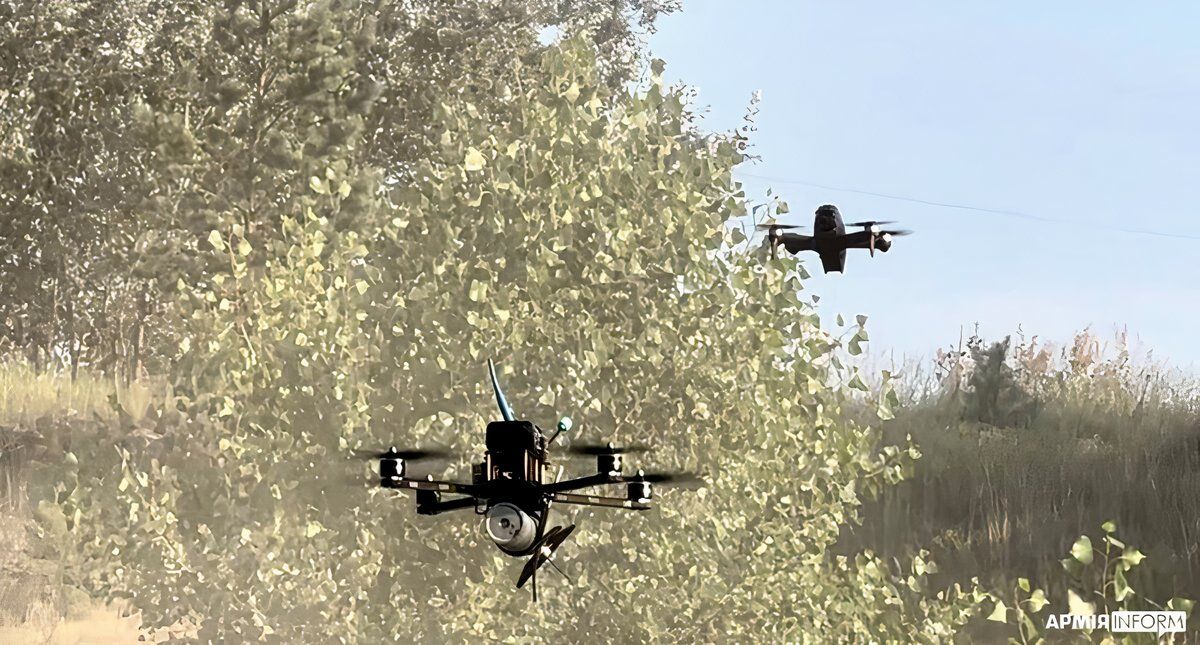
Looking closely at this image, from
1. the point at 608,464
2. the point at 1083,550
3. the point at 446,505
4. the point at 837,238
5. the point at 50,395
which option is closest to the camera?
the point at 1083,550

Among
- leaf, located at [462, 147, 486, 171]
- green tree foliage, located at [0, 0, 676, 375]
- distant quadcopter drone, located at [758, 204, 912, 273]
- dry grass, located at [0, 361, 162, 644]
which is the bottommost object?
dry grass, located at [0, 361, 162, 644]

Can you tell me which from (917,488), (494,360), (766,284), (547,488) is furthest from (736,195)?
(917,488)

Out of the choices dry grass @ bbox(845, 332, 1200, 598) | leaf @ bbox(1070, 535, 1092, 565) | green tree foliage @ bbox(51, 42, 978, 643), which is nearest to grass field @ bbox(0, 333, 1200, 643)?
dry grass @ bbox(845, 332, 1200, 598)

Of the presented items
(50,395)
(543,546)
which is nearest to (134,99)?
(50,395)

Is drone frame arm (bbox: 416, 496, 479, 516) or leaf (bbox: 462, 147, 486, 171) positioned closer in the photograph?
drone frame arm (bbox: 416, 496, 479, 516)

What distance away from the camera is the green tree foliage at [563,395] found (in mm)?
13047

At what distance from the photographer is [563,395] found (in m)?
13.0

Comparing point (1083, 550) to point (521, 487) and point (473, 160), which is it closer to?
point (521, 487)

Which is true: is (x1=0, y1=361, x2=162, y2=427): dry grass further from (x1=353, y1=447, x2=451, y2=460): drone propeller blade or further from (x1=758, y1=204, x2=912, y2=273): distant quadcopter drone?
(x1=758, y1=204, x2=912, y2=273): distant quadcopter drone

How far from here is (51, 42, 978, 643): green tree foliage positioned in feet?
42.8

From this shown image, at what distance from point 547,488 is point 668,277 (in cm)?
506

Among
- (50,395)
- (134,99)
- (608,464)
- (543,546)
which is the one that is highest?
(134,99)

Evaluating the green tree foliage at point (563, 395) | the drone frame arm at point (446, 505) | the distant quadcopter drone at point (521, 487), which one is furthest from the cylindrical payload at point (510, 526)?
the green tree foliage at point (563, 395)

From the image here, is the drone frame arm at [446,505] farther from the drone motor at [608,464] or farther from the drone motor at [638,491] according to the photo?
the drone motor at [638,491]
